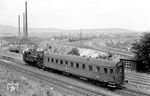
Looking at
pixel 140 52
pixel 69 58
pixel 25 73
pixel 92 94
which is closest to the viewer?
pixel 92 94

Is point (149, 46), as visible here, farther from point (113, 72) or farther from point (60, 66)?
point (60, 66)

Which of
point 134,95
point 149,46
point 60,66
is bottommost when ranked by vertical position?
point 134,95

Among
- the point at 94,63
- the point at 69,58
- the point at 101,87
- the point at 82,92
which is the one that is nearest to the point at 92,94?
the point at 82,92

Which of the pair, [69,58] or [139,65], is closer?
[69,58]

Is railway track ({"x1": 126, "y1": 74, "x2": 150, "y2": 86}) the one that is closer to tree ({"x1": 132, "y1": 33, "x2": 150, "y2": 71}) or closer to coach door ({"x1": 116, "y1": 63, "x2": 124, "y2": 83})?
tree ({"x1": 132, "y1": 33, "x2": 150, "y2": 71})

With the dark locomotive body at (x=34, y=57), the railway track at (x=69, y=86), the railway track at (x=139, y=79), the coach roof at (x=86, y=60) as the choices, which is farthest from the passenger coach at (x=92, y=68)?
the railway track at (x=139, y=79)

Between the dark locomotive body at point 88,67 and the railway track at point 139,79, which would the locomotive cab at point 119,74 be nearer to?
the dark locomotive body at point 88,67
